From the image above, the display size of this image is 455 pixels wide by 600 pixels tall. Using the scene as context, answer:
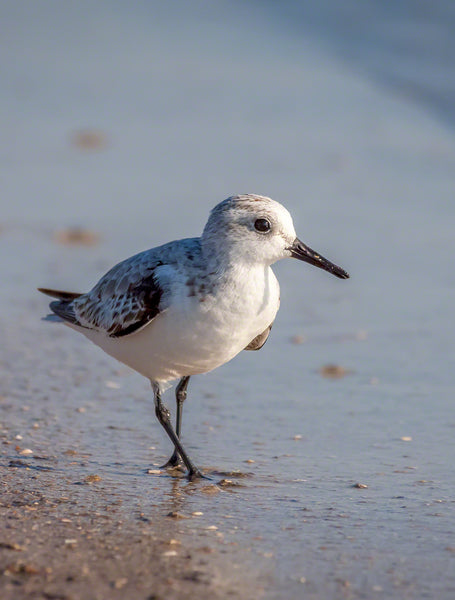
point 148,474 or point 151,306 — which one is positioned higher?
point 151,306

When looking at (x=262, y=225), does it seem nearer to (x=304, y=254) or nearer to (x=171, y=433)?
(x=304, y=254)

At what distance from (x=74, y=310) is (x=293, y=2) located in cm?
871

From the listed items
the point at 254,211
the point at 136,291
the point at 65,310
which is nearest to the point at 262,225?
the point at 254,211

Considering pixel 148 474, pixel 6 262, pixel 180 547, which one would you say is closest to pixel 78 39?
pixel 6 262

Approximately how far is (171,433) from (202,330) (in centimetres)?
67

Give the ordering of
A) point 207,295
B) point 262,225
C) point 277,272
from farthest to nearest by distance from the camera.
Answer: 1. point 277,272
2. point 262,225
3. point 207,295

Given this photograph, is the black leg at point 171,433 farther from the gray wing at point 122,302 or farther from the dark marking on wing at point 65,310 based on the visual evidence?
the dark marking on wing at point 65,310

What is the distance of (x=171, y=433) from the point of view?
500cm

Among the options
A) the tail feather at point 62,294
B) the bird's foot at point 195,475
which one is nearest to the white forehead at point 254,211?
the bird's foot at point 195,475

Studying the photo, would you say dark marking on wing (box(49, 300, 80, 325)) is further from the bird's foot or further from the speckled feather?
the bird's foot

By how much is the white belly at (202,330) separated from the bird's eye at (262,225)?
0.21 m

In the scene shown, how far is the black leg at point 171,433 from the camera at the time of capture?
482 centimetres

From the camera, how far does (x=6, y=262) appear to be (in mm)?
8289

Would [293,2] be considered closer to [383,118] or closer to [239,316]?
[383,118]
